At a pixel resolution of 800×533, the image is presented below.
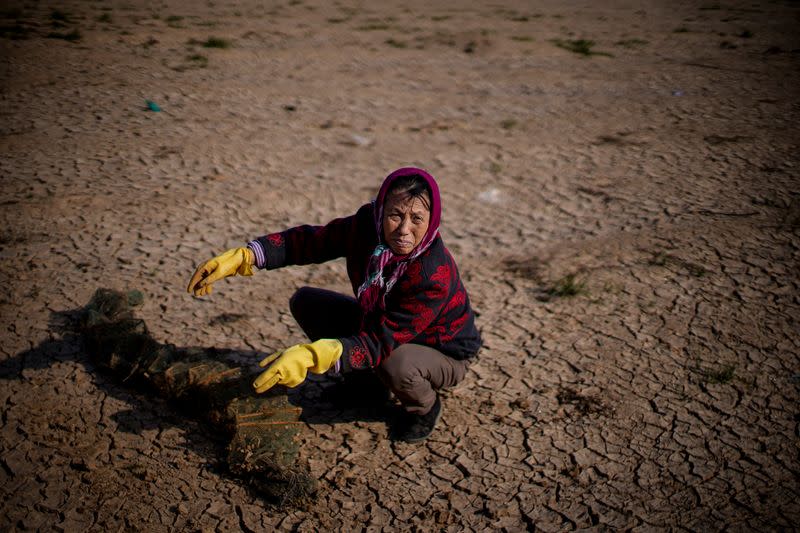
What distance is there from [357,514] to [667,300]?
1985 mm

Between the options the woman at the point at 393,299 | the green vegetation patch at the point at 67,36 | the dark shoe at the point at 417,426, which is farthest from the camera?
the green vegetation patch at the point at 67,36

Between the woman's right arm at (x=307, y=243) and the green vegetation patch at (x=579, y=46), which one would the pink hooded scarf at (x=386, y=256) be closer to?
the woman's right arm at (x=307, y=243)

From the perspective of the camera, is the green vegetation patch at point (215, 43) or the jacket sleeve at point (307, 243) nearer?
the jacket sleeve at point (307, 243)

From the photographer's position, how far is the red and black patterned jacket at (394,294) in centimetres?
215

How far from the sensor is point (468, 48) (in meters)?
7.78

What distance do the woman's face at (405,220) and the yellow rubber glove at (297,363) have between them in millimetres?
420

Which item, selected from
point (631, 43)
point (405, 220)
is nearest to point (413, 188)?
point (405, 220)

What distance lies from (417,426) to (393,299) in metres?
0.53

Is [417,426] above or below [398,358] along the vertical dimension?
below

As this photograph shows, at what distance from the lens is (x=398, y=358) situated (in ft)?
7.25

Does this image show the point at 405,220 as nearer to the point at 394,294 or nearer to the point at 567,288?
the point at 394,294

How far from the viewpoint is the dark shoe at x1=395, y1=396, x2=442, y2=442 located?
2373 mm

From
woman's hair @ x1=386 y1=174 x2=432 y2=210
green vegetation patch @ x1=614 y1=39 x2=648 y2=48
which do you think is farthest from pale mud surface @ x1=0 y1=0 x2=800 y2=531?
woman's hair @ x1=386 y1=174 x2=432 y2=210

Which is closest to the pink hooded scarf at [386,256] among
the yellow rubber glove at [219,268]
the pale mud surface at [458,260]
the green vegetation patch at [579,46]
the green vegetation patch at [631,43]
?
the yellow rubber glove at [219,268]
